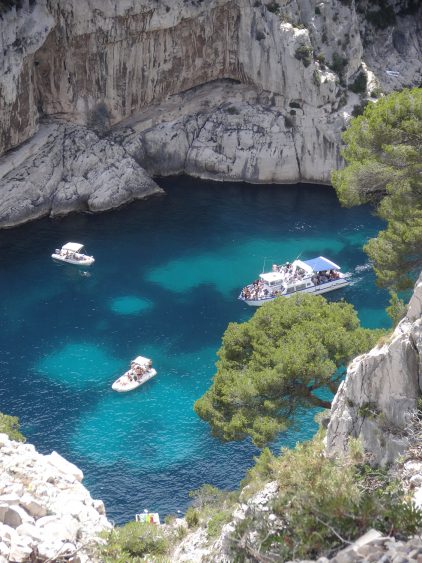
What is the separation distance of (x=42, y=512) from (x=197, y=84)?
47057 mm

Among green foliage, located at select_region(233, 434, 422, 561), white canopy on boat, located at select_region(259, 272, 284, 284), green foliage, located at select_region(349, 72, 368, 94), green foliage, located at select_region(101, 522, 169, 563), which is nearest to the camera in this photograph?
green foliage, located at select_region(233, 434, 422, 561)

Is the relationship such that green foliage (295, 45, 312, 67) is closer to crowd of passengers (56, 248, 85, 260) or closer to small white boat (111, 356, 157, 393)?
crowd of passengers (56, 248, 85, 260)

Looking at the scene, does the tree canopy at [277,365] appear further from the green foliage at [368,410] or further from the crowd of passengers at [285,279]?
the crowd of passengers at [285,279]

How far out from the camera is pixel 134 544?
21031mm

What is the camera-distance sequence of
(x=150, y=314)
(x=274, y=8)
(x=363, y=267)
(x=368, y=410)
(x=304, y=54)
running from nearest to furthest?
(x=368, y=410) < (x=150, y=314) < (x=363, y=267) < (x=274, y=8) < (x=304, y=54)

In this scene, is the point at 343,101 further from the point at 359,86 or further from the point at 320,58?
the point at 320,58

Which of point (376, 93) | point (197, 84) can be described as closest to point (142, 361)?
point (197, 84)

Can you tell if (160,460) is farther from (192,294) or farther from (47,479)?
(192,294)

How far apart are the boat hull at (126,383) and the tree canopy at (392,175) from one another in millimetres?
16294

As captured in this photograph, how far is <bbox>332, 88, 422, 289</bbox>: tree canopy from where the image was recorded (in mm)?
23938

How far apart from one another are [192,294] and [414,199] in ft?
79.8

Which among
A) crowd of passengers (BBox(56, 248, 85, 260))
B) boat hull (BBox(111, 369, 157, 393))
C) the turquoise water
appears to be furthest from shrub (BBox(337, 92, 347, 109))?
boat hull (BBox(111, 369, 157, 393))

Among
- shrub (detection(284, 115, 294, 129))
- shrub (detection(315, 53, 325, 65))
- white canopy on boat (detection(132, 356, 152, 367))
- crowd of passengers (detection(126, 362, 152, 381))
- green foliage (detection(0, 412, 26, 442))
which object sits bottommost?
crowd of passengers (detection(126, 362, 152, 381))

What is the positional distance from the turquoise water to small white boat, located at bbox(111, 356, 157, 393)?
39 centimetres
